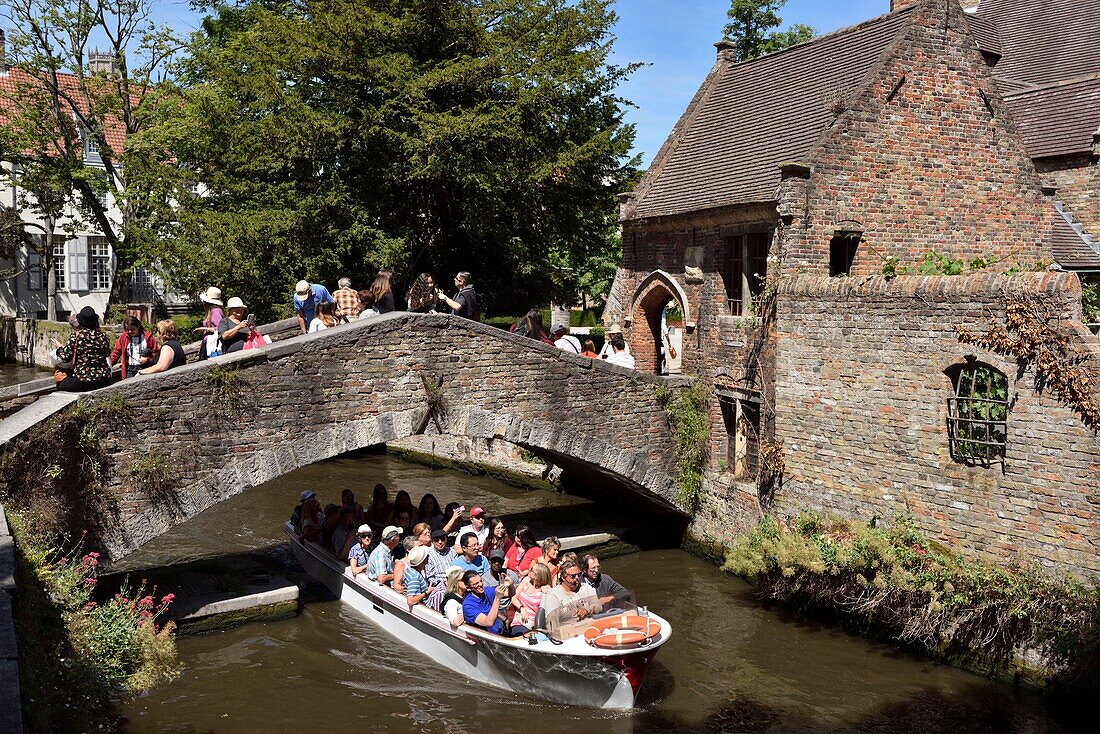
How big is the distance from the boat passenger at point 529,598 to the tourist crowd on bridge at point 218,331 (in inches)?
153

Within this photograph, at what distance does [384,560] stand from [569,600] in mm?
3491

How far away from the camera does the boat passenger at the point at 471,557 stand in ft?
41.4

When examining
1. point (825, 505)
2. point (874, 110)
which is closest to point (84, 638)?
point (825, 505)

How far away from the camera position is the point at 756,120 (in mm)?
17141

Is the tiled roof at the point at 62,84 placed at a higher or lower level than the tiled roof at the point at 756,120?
higher

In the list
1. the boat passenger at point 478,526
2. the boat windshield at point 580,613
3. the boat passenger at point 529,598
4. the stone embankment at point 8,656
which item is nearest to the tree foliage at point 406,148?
the boat passenger at point 478,526

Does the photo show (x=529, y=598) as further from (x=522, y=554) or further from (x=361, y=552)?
(x=361, y=552)

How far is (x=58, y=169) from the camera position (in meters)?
30.5

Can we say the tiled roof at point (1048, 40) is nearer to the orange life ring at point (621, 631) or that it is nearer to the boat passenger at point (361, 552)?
the orange life ring at point (621, 631)

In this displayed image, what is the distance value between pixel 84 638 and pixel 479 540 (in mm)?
5920

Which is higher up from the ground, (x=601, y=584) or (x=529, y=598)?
(x=601, y=584)

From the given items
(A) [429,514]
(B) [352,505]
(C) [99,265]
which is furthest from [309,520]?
(C) [99,265]

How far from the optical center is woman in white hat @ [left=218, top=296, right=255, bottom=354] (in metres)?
13.0

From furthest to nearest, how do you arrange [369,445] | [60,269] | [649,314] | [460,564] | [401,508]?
1. [60,269]
2. [649,314]
3. [401,508]
4. [369,445]
5. [460,564]
